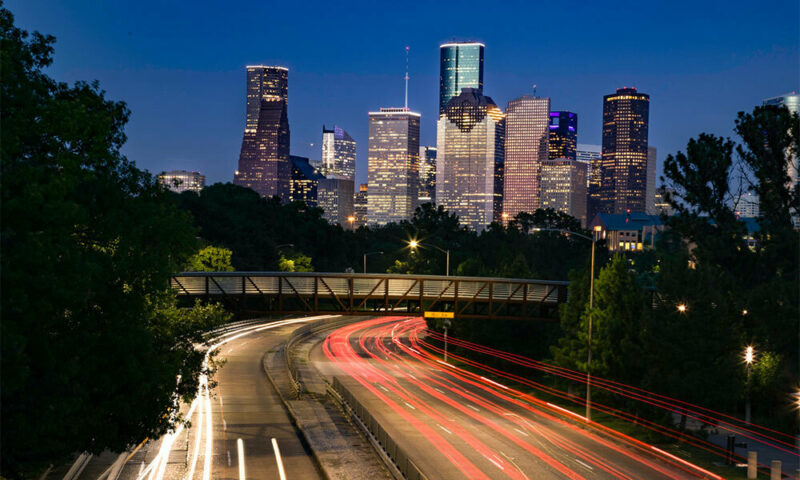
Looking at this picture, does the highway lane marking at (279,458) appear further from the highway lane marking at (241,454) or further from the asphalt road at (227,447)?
the highway lane marking at (241,454)

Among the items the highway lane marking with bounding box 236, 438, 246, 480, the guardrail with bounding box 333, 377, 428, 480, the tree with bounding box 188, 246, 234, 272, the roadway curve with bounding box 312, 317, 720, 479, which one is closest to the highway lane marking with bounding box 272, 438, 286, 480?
the highway lane marking with bounding box 236, 438, 246, 480

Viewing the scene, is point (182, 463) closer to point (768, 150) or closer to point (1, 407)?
point (1, 407)

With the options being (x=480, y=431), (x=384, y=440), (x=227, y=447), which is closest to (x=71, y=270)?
(x=384, y=440)

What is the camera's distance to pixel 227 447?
3612 cm

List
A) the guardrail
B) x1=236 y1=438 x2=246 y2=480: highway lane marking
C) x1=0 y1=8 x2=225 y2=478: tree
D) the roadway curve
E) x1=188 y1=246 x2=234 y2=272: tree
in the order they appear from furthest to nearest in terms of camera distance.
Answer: x1=188 y1=246 x2=234 y2=272: tree, the roadway curve, x1=236 y1=438 x2=246 y2=480: highway lane marking, the guardrail, x1=0 y1=8 x2=225 y2=478: tree

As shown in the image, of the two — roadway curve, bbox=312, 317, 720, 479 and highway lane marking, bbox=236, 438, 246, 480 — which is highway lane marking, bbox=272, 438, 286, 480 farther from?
roadway curve, bbox=312, 317, 720, 479

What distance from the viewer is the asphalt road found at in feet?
103

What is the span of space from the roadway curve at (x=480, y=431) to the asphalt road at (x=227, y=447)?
5306 millimetres

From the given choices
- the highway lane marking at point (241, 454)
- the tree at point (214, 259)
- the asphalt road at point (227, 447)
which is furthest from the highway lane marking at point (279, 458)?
the tree at point (214, 259)

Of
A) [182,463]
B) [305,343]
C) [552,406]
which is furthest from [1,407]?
[305,343]

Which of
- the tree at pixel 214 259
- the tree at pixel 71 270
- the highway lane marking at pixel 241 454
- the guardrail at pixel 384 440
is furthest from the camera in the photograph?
the tree at pixel 214 259

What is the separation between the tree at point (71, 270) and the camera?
17.2 meters

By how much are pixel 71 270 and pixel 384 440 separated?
697 inches

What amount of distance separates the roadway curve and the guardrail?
1374 mm
